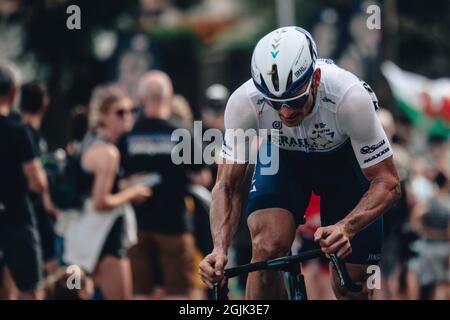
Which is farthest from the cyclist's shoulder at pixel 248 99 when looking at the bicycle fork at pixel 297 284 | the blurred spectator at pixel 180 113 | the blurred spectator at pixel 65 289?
the blurred spectator at pixel 180 113

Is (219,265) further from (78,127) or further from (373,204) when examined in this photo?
(78,127)

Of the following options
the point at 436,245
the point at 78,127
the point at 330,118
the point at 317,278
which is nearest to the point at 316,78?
the point at 330,118

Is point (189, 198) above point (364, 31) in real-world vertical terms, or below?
below

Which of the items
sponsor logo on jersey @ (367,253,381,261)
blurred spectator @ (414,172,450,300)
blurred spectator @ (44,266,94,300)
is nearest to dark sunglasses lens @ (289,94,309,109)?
sponsor logo on jersey @ (367,253,381,261)

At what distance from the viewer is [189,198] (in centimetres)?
1137

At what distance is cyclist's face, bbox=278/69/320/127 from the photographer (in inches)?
258

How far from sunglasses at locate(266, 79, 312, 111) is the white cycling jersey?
348 mm

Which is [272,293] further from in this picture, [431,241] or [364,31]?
[364,31]

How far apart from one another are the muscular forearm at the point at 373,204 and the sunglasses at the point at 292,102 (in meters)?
0.66

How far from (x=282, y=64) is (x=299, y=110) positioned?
30 cm

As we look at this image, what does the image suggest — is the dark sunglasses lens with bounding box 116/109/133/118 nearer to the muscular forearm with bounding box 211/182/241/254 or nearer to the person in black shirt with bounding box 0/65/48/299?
the person in black shirt with bounding box 0/65/48/299

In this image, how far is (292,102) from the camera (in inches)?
257

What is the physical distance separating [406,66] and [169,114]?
21.3 m

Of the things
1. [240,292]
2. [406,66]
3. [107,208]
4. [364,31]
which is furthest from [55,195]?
[406,66]
